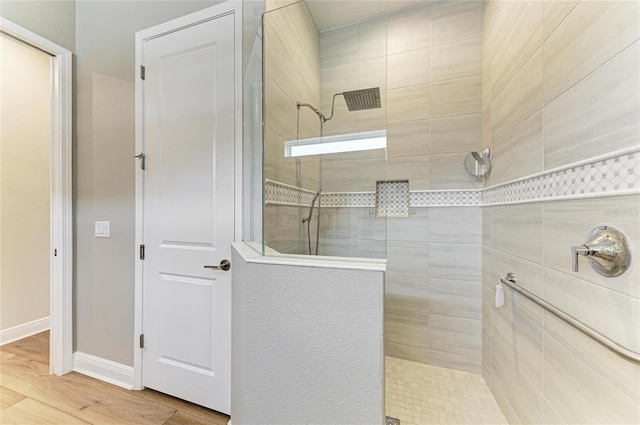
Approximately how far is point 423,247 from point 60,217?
274 cm

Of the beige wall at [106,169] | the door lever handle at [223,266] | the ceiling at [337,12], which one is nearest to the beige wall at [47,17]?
the beige wall at [106,169]

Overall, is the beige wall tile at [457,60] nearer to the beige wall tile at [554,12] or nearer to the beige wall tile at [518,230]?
the beige wall tile at [554,12]

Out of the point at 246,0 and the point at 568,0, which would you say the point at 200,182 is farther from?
the point at 568,0

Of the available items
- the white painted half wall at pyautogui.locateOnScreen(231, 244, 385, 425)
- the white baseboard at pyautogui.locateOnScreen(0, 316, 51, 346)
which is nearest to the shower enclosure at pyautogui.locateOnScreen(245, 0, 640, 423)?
the white painted half wall at pyautogui.locateOnScreen(231, 244, 385, 425)

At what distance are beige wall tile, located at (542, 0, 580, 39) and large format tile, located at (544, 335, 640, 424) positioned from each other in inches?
49.0

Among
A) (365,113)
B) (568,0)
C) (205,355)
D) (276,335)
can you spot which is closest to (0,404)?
(205,355)

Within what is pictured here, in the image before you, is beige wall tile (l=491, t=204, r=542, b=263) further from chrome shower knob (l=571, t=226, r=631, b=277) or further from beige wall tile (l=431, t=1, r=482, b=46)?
beige wall tile (l=431, t=1, r=482, b=46)

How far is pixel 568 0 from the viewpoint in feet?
3.07

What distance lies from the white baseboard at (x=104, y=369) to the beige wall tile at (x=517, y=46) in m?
2.98

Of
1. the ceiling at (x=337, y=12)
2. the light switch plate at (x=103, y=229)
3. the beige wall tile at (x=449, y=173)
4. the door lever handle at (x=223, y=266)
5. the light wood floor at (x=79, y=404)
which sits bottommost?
the light wood floor at (x=79, y=404)

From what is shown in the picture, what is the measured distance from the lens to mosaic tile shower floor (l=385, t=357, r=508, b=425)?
1.44 metres

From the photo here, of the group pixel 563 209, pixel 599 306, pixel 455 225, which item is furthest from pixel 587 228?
pixel 455 225

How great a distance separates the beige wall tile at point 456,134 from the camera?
1.89 meters

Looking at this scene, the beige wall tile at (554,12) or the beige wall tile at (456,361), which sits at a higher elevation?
the beige wall tile at (554,12)
